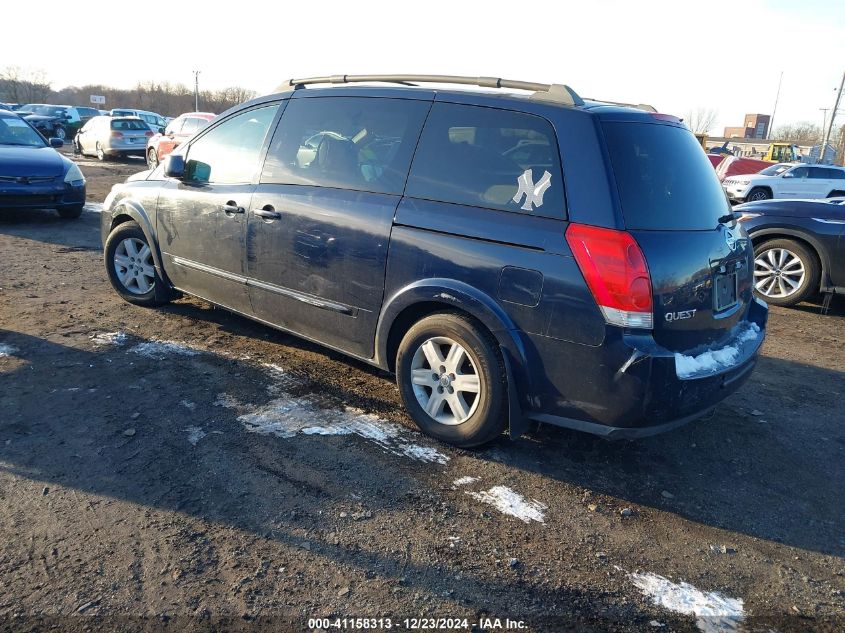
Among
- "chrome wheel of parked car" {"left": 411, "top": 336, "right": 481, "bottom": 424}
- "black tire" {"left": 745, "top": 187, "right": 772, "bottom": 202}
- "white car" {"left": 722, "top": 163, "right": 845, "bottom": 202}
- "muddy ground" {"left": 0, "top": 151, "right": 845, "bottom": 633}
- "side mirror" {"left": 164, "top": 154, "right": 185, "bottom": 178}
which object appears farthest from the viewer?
"black tire" {"left": 745, "top": 187, "right": 772, "bottom": 202}

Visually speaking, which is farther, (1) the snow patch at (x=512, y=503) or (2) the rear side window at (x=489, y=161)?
(2) the rear side window at (x=489, y=161)

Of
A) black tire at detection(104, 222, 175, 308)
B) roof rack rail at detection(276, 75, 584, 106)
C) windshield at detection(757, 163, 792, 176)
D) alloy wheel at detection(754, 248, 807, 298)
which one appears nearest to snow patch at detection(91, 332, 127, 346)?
black tire at detection(104, 222, 175, 308)

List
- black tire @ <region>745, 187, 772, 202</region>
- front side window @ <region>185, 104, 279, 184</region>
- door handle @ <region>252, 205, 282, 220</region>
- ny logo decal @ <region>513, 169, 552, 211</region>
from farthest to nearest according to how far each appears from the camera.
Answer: black tire @ <region>745, 187, 772, 202</region> → front side window @ <region>185, 104, 279, 184</region> → door handle @ <region>252, 205, 282, 220</region> → ny logo decal @ <region>513, 169, 552, 211</region>

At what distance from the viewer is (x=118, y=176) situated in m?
17.2

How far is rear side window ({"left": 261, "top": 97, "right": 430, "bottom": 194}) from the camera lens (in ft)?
12.3

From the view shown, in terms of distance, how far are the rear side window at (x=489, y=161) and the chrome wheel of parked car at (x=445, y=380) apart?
0.80m

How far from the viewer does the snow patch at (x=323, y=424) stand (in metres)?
3.54

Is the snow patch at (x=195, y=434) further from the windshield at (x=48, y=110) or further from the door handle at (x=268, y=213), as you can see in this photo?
the windshield at (x=48, y=110)

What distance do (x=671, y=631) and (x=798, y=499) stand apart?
1.43 m

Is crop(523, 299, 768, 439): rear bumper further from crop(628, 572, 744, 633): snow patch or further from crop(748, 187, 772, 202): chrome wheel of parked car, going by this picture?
crop(748, 187, 772, 202): chrome wheel of parked car

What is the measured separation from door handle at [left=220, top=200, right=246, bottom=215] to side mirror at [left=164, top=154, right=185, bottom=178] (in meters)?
0.64

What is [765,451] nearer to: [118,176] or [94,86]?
[118,176]

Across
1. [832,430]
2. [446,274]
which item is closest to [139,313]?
[446,274]

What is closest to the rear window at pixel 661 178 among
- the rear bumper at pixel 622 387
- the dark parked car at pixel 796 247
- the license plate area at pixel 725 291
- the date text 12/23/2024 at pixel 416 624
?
the license plate area at pixel 725 291
